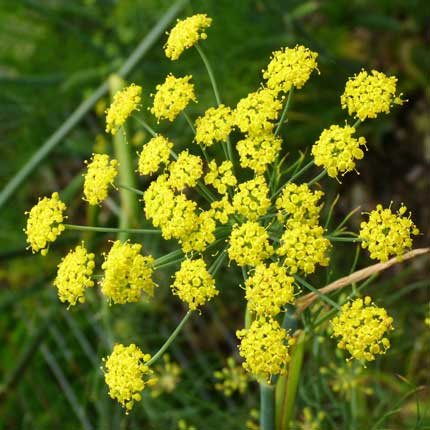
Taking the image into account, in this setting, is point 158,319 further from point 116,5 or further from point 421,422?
point 421,422

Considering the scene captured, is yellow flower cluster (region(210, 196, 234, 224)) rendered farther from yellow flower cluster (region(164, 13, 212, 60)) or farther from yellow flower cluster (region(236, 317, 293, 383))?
yellow flower cluster (region(164, 13, 212, 60))

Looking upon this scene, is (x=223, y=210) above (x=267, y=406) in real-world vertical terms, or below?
above

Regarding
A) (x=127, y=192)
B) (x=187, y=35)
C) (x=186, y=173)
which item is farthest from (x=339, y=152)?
(x=127, y=192)

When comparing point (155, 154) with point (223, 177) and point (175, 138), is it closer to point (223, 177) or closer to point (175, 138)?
point (223, 177)

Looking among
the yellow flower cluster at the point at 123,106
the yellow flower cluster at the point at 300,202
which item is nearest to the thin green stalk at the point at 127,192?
the yellow flower cluster at the point at 123,106

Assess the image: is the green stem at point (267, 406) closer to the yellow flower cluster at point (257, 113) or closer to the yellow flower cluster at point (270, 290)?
the yellow flower cluster at point (270, 290)

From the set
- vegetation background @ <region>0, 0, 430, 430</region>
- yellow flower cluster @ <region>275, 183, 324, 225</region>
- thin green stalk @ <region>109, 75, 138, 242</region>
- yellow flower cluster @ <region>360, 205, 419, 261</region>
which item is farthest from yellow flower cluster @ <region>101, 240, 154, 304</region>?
vegetation background @ <region>0, 0, 430, 430</region>

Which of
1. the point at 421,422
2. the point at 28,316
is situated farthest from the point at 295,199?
the point at 28,316
